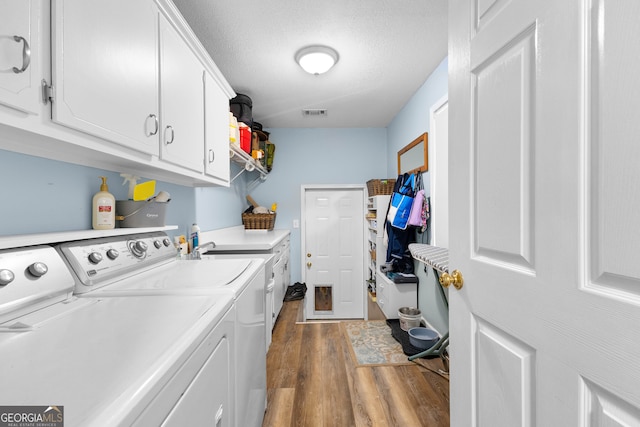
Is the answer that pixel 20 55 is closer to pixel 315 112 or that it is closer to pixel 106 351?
pixel 106 351

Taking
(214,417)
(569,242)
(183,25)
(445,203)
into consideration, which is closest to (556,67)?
(569,242)

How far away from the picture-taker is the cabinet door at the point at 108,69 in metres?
0.72

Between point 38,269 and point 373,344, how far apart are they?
7.78 feet

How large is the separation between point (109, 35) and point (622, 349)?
5.00 ft

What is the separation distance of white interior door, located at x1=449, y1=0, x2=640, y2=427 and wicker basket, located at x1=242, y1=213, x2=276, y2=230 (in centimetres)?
263

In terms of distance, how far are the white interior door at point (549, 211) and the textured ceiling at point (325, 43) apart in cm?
105

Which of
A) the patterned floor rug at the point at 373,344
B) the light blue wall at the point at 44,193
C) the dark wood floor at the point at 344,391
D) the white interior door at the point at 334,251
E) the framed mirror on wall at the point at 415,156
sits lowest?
the dark wood floor at the point at 344,391

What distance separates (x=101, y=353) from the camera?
52 centimetres

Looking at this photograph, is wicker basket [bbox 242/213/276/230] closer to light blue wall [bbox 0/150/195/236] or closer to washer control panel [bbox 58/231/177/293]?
washer control panel [bbox 58/231/177/293]

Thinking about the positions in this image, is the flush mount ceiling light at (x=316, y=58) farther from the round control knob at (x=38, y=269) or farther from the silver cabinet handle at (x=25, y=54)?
the round control knob at (x=38, y=269)

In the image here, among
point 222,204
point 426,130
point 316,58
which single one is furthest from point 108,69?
point 426,130

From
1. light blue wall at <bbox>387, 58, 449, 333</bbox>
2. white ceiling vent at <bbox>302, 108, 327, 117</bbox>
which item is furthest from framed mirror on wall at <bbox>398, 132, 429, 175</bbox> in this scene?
white ceiling vent at <bbox>302, 108, 327, 117</bbox>

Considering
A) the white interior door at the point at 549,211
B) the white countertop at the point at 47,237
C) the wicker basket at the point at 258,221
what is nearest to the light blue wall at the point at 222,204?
the wicker basket at the point at 258,221

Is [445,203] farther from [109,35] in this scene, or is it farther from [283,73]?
[109,35]
